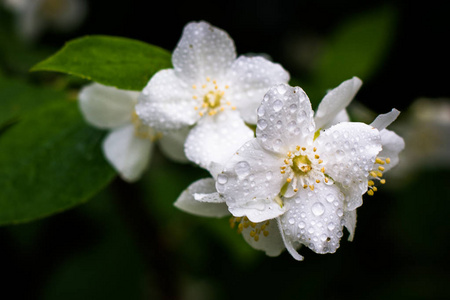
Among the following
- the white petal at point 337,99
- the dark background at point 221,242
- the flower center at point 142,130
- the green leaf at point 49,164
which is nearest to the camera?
the white petal at point 337,99

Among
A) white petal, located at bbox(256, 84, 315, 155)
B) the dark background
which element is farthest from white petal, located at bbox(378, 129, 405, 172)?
the dark background

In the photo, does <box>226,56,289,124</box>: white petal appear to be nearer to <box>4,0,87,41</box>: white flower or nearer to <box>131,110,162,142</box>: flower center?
<box>131,110,162,142</box>: flower center

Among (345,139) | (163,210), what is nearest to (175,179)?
(163,210)

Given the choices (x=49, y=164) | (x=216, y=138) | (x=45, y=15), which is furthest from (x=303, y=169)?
(x=45, y=15)

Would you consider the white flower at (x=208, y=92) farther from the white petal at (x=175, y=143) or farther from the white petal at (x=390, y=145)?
the white petal at (x=390, y=145)

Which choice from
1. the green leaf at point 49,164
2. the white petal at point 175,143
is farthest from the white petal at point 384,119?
the green leaf at point 49,164

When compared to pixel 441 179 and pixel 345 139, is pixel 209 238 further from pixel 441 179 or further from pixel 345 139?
pixel 345 139

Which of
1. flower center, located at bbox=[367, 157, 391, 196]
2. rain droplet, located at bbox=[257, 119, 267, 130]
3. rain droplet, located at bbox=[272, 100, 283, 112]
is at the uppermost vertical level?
Result: rain droplet, located at bbox=[272, 100, 283, 112]
